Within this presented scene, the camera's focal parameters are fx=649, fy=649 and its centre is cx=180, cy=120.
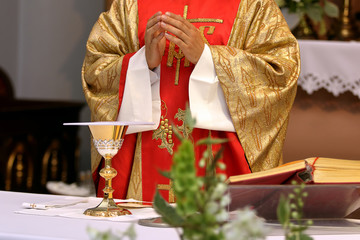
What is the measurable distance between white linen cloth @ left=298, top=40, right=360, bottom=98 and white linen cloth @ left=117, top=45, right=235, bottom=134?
105 cm

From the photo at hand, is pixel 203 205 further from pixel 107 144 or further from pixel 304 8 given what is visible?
pixel 304 8

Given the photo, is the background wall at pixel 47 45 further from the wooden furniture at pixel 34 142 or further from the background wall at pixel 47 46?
the wooden furniture at pixel 34 142

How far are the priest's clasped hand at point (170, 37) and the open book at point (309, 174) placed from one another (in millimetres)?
686

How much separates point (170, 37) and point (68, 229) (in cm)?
80

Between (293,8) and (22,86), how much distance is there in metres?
3.60

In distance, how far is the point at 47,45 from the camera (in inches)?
246

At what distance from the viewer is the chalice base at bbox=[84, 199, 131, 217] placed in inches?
62.4

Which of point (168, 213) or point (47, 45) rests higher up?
point (47, 45)

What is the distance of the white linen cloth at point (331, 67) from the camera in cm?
306

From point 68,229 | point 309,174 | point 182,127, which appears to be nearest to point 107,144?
point 68,229

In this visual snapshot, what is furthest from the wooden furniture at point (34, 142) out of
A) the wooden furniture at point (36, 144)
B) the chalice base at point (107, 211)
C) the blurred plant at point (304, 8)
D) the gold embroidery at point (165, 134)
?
the chalice base at point (107, 211)

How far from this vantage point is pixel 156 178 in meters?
2.28

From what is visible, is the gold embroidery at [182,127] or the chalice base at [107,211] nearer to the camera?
the chalice base at [107,211]

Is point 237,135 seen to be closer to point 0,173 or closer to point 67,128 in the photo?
point 0,173
